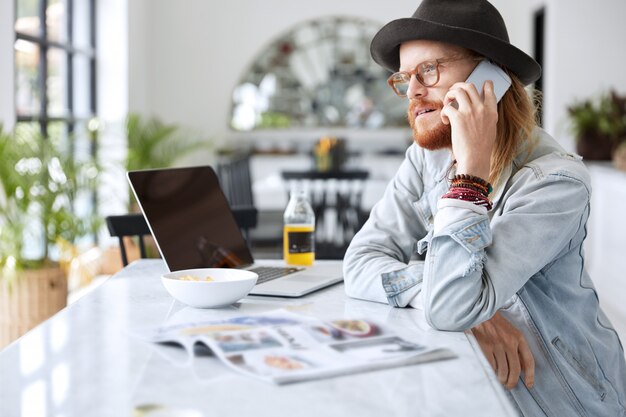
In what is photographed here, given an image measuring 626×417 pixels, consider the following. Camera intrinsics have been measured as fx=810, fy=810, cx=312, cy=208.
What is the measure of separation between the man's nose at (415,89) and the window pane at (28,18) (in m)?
3.90

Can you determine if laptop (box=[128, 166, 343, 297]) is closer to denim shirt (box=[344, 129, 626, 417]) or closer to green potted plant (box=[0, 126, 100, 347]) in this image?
denim shirt (box=[344, 129, 626, 417])

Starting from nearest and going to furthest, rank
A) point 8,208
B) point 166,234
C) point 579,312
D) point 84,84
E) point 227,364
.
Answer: point 227,364 < point 579,312 < point 166,234 < point 8,208 < point 84,84

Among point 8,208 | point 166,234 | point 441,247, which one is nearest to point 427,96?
point 441,247

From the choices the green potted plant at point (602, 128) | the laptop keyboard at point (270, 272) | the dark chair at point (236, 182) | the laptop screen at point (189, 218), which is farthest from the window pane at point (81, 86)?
the laptop keyboard at point (270, 272)

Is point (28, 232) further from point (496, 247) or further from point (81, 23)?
point (81, 23)

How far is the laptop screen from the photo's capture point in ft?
6.05

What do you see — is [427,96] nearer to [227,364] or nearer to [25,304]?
[227,364]

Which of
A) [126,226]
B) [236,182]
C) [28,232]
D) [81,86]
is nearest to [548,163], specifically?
[126,226]

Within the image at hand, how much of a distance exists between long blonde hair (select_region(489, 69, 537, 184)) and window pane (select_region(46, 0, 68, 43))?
456cm

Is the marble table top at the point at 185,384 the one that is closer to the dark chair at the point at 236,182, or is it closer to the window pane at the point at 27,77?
the dark chair at the point at 236,182

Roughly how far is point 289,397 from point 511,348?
0.60m

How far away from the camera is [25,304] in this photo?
12.7ft

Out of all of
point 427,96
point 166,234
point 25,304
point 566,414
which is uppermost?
point 427,96

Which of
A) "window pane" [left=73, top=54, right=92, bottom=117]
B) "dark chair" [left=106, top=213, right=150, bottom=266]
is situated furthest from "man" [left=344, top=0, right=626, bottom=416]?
"window pane" [left=73, top=54, right=92, bottom=117]
